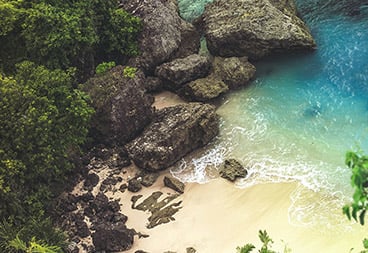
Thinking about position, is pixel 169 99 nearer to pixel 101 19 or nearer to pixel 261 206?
pixel 101 19

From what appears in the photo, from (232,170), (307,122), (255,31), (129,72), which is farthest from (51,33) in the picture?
(307,122)

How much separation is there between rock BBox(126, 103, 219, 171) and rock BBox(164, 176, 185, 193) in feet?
2.84

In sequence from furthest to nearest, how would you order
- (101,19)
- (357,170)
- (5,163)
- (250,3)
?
1. (250,3)
2. (101,19)
3. (5,163)
4. (357,170)

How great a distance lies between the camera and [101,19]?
24062 mm

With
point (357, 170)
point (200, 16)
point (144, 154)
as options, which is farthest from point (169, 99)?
point (357, 170)

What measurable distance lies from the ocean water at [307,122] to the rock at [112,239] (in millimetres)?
4091

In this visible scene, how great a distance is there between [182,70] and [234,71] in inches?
109

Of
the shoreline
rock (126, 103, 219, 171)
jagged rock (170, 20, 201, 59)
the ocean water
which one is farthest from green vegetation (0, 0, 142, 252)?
the ocean water

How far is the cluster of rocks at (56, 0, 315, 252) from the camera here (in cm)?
1883

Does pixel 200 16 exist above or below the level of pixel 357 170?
below

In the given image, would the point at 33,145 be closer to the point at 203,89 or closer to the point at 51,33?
the point at 51,33

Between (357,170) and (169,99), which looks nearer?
(357,170)

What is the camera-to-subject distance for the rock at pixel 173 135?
20156mm

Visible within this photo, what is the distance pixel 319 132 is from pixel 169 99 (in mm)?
7892
